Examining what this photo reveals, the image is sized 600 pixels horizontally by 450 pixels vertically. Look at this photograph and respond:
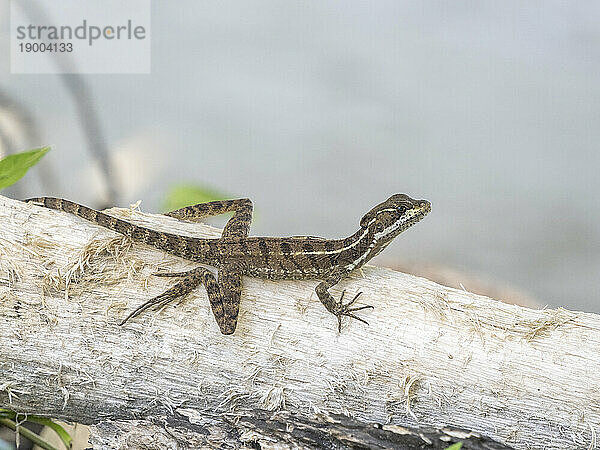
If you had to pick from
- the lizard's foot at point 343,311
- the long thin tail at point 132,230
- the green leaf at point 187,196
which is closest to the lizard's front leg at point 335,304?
the lizard's foot at point 343,311

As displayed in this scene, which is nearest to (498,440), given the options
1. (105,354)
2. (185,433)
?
(185,433)

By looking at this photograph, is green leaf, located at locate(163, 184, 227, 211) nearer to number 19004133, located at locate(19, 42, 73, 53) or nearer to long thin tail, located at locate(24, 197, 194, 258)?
long thin tail, located at locate(24, 197, 194, 258)

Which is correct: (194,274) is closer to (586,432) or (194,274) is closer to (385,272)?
(385,272)

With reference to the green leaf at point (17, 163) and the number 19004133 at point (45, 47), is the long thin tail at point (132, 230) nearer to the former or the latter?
the green leaf at point (17, 163)

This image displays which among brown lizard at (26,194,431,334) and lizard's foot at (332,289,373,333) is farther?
brown lizard at (26,194,431,334)

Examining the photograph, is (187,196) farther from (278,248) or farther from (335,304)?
(335,304)

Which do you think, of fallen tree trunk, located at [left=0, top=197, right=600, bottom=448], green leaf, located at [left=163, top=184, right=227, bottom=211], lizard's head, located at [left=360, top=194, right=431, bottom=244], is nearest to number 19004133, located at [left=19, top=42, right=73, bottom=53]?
green leaf, located at [left=163, top=184, right=227, bottom=211]

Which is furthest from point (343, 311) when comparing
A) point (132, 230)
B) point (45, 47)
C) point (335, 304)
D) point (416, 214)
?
point (45, 47)
